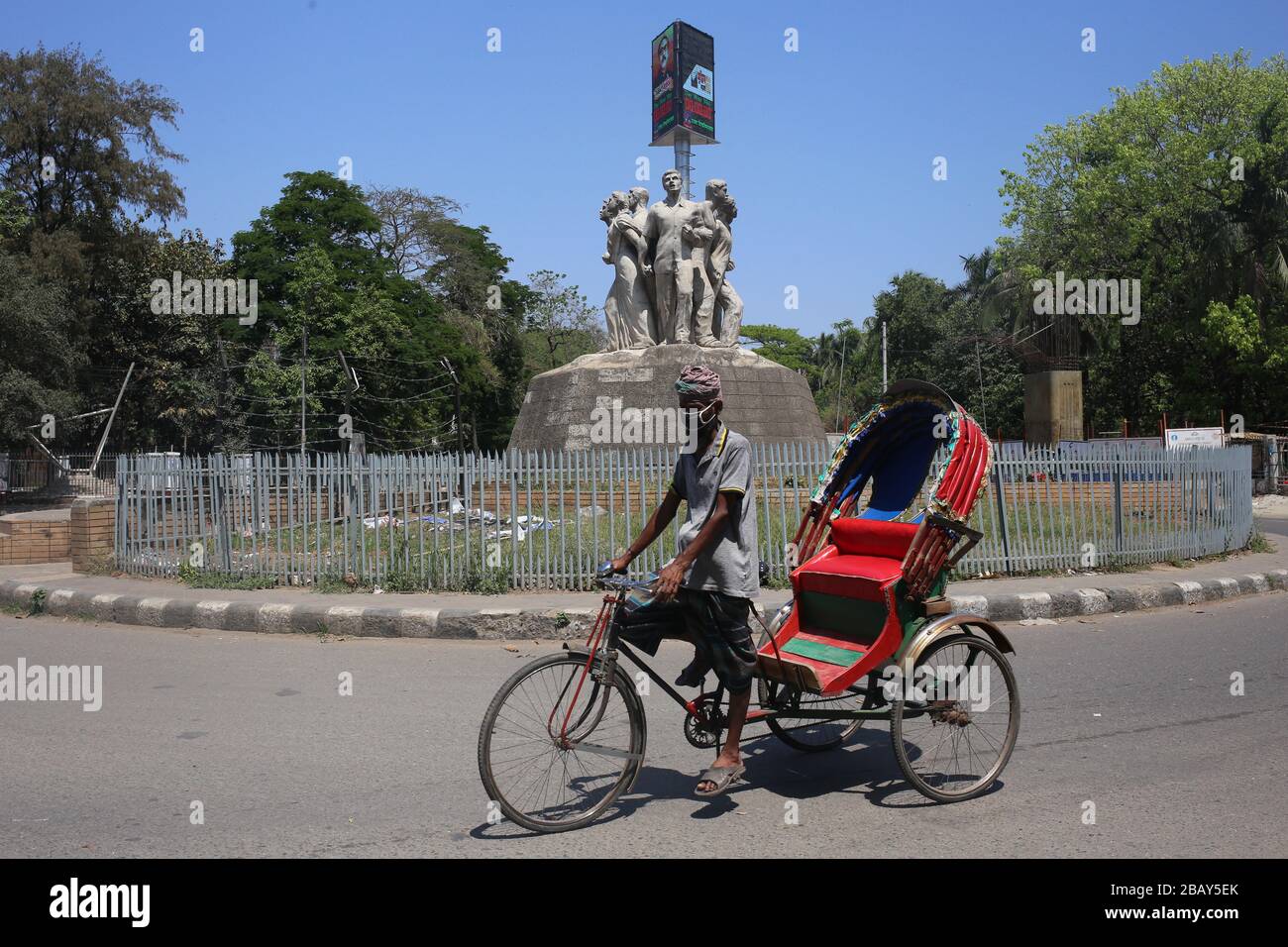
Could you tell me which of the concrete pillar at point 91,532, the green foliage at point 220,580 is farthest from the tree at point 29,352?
the green foliage at point 220,580

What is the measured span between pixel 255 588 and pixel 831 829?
25.9 ft

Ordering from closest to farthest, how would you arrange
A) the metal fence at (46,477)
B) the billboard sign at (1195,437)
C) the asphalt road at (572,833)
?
the asphalt road at (572,833)
the billboard sign at (1195,437)
the metal fence at (46,477)

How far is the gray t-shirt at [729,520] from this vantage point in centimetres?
407

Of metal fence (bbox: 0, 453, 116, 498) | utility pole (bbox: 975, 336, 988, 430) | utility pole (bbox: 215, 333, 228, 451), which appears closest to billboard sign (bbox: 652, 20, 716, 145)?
utility pole (bbox: 975, 336, 988, 430)

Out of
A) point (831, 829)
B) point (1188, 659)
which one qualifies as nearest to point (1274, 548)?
point (1188, 659)

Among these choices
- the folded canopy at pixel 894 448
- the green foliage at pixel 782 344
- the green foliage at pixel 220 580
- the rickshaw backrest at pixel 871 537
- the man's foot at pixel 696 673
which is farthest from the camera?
the green foliage at pixel 782 344

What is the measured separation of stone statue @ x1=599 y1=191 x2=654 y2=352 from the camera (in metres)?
16.7

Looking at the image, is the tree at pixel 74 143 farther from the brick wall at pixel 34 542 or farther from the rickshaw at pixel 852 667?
the rickshaw at pixel 852 667

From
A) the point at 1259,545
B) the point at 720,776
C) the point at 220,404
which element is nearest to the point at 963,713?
the point at 720,776

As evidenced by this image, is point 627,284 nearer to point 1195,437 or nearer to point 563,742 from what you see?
point 563,742

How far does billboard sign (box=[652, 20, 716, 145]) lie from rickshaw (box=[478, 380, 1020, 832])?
56129 mm

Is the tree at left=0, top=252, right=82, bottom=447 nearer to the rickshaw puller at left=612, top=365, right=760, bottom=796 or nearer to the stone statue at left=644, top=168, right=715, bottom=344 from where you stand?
the stone statue at left=644, top=168, right=715, bottom=344

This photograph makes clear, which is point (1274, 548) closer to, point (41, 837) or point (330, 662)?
point (330, 662)
